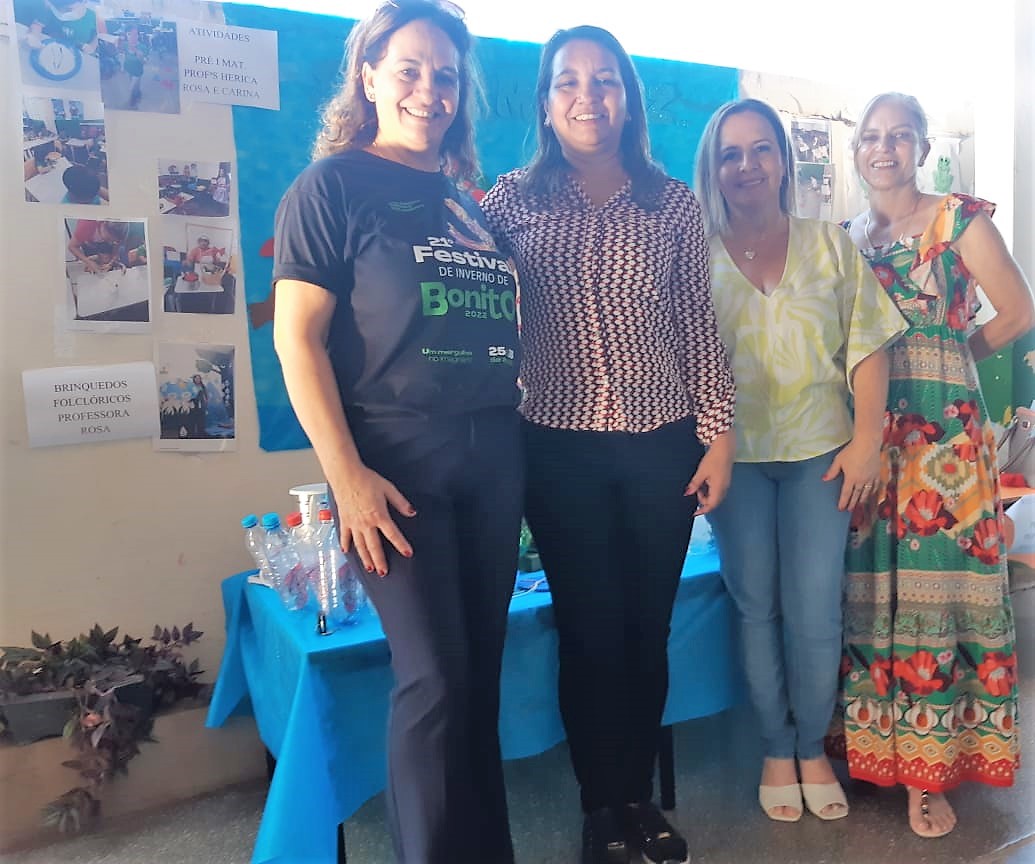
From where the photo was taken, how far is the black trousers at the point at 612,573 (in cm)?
128

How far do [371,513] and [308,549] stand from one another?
55 centimetres

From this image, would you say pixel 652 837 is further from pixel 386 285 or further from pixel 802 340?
pixel 386 285

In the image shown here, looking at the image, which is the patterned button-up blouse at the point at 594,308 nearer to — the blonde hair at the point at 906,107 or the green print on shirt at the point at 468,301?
the green print on shirt at the point at 468,301

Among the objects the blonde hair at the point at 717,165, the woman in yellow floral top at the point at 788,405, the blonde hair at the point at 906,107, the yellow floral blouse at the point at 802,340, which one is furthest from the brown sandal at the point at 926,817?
the blonde hair at the point at 906,107

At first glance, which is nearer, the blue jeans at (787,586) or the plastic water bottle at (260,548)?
the blue jeans at (787,586)

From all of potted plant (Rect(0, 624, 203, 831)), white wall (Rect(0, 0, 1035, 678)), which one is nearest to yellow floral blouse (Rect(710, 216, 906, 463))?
white wall (Rect(0, 0, 1035, 678))

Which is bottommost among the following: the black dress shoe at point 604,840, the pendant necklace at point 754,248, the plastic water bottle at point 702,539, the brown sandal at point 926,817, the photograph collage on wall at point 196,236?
the brown sandal at point 926,817

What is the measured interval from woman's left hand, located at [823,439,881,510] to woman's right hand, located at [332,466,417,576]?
0.85m

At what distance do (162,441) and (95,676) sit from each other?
0.54 meters

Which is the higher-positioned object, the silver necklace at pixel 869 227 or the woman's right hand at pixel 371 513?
the silver necklace at pixel 869 227

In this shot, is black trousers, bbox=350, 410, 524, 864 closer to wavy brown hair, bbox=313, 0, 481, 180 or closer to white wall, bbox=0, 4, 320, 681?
wavy brown hair, bbox=313, 0, 481, 180

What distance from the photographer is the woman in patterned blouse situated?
1.26 meters

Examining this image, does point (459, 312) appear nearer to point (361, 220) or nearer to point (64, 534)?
point (361, 220)

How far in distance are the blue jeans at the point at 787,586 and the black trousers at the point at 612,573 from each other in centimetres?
21
